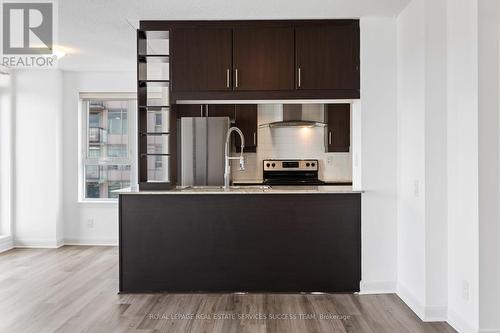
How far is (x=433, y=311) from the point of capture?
316 cm

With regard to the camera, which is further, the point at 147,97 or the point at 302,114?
the point at 302,114

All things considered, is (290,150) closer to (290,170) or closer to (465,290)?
(290,170)

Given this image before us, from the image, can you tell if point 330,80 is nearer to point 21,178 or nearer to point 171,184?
point 171,184

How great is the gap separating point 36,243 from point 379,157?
4.82 metres

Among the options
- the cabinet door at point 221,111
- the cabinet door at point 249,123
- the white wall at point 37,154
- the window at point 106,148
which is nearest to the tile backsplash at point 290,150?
the cabinet door at point 249,123

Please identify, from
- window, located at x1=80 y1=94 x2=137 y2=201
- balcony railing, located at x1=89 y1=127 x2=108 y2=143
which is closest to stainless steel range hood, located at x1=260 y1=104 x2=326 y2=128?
window, located at x1=80 y1=94 x2=137 y2=201

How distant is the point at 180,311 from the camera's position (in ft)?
11.0

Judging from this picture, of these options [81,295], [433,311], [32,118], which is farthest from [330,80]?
[32,118]

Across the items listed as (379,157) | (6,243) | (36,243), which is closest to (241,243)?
(379,157)

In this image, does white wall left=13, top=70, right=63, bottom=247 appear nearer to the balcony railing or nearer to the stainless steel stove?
the balcony railing

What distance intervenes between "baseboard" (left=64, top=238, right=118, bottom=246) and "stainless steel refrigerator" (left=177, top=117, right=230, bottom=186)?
1.51 meters

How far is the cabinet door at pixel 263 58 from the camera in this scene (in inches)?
154

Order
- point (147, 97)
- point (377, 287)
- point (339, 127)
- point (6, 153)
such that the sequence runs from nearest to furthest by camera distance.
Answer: point (377, 287) → point (147, 97) → point (339, 127) → point (6, 153)

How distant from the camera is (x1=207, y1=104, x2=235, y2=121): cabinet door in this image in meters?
5.68
